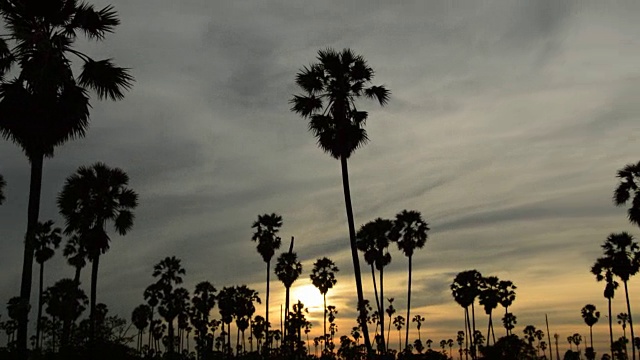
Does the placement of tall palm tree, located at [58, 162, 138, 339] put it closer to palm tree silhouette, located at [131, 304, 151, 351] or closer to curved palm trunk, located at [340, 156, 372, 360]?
curved palm trunk, located at [340, 156, 372, 360]

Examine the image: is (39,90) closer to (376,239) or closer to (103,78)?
(103,78)

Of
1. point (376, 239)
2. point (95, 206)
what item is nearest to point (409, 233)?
point (376, 239)

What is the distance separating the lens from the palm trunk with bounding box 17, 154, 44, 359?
21078mm

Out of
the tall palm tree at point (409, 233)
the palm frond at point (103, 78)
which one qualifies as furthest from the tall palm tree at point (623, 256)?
the palm frond at point (103, 78)

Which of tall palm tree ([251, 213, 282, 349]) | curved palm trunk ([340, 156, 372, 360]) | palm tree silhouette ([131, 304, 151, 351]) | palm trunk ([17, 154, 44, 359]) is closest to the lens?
palm trunk ([17, 154, 44, 359])

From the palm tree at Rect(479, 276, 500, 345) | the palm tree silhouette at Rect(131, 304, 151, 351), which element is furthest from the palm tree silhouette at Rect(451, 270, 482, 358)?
the palm tree silhouette at Rect(131, 304, 151, 351)

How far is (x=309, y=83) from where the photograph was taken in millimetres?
35656

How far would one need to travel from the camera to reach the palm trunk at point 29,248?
21.1 meters

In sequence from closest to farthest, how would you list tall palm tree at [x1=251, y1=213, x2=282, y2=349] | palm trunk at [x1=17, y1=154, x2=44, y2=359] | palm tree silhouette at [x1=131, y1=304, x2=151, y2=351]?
1. palm trunk at [x1=17, y1=154, x2=44, y2=359]
2. tall palm tree at [x1=251, y1=213, x2=282, y2=349]
3. palm tree silhouette at [x1=131, y1=304, x2=151, y2=351]

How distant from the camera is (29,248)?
2156 centimetres

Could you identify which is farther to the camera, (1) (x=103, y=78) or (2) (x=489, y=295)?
(2) (x=489, y=295)

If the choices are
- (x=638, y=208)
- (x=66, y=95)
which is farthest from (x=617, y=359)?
(x=66, y=95)

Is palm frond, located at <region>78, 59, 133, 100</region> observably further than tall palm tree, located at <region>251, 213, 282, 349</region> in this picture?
No

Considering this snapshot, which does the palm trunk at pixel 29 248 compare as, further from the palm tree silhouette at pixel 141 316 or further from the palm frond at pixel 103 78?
the palm tree silhouette at pixel 141 316
